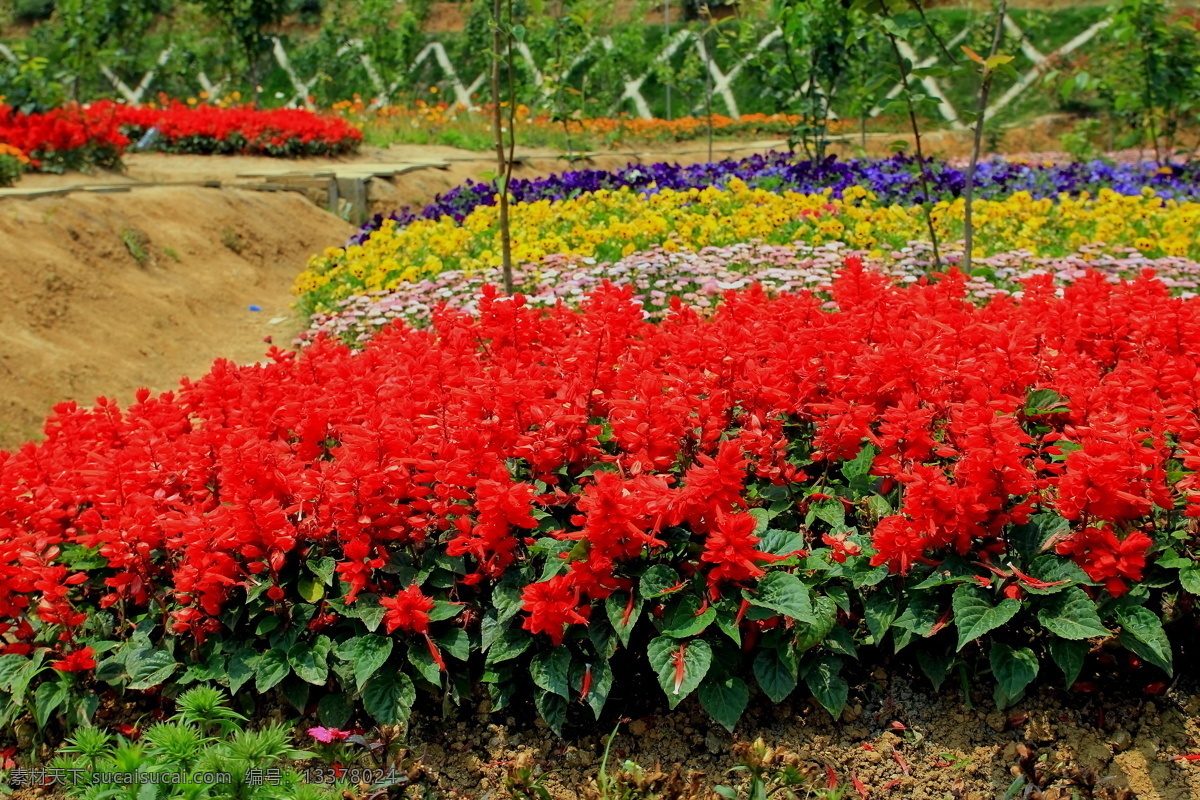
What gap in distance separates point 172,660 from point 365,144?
51.4 ft

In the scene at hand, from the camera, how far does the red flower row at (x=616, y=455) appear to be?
2.37 meters

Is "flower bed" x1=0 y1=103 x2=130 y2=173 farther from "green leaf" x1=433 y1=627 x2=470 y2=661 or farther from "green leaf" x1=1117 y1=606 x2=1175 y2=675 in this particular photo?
"green leaf" x1=1117 y1=606 x2=1175 y2=675

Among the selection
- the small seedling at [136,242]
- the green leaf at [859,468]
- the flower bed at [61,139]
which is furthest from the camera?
the flower bed at [61,139]

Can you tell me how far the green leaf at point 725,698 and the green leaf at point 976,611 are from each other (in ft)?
1.77

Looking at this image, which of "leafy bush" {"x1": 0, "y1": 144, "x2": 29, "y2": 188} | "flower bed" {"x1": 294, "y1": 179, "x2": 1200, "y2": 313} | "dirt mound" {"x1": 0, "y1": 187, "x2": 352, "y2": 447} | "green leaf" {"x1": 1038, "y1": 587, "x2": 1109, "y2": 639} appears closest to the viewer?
"green leaf" {"x1": 1038, "y1": 587, "x2": 1109, "y2": 639}

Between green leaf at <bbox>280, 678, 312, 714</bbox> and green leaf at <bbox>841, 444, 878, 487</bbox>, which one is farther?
green leaf at <bbox>841, 444, 878, 487</bbox>

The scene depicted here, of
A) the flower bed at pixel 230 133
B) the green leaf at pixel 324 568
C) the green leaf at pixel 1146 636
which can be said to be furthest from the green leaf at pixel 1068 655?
the flower bed at pixel 230 133

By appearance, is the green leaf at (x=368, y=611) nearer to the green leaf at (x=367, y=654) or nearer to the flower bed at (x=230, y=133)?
the green leaf at (x=367, y=654)

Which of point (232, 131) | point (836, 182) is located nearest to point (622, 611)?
point (836, 182)

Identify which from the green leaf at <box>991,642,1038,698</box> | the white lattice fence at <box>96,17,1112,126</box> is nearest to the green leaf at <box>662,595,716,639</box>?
the green leaf at <box>991,642,1038,698</box>

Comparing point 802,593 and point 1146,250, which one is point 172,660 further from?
point 1146,250

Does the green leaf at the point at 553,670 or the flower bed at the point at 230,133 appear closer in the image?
the green leaf at the point at 553,670

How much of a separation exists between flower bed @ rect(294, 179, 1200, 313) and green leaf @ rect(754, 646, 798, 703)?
165 inches

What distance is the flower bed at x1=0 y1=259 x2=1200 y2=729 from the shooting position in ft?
7.77
